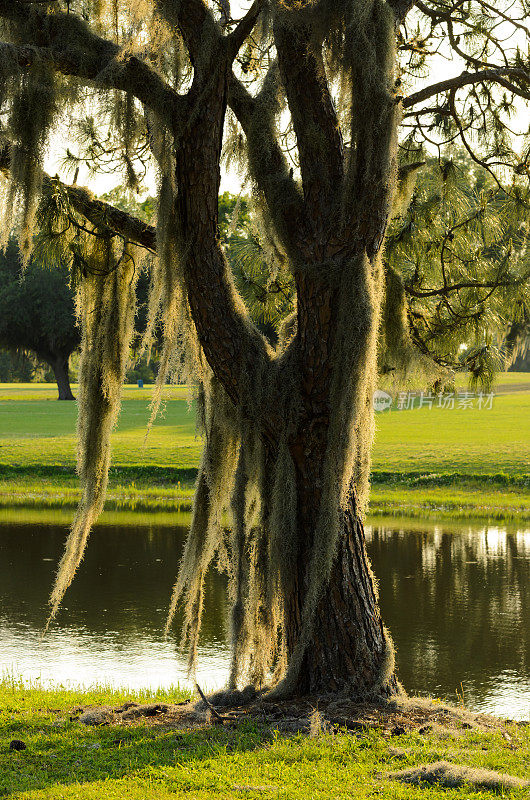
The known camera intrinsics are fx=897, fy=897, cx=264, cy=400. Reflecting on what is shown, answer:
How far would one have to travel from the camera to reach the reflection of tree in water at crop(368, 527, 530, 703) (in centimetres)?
724

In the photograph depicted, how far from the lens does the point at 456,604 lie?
31.1 feet

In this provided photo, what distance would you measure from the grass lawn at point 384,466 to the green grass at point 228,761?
8.59 m

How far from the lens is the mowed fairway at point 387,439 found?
67.8 ft

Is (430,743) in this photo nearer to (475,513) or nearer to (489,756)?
(489,756)

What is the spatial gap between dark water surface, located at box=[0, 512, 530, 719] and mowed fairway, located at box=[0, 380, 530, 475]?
7.12 feet

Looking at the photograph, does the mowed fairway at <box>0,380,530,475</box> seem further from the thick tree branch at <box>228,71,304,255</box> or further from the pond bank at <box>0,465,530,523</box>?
the thick tree branch at <box>228,71,304,255</box>

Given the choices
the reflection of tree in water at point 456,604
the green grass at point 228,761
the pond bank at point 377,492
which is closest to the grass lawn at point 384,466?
the pond bank at point 377,492

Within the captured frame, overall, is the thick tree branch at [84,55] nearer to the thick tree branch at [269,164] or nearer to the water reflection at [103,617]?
the thick tree branch at [269,164]

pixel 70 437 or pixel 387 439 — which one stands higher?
pixel 387 439

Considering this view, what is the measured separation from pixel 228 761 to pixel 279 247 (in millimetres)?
3046

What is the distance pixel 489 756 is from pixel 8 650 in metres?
4.62

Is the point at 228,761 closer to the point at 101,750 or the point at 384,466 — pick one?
the point at 101,750

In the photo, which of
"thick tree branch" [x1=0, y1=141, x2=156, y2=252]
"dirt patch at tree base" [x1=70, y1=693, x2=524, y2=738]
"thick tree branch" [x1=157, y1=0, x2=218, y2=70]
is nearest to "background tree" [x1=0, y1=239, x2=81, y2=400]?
"thick tree branch" [x1=0, y1=141, x2=156, y2=252]

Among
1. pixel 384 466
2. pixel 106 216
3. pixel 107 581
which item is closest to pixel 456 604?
pixel 107 581
